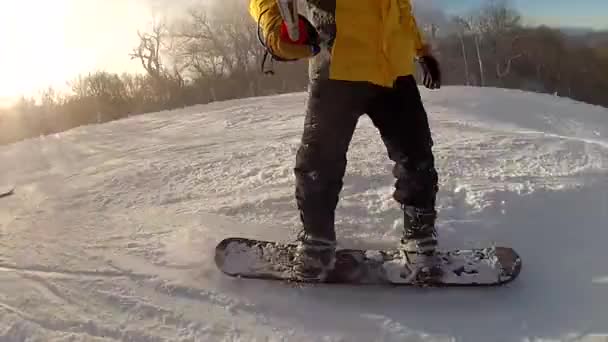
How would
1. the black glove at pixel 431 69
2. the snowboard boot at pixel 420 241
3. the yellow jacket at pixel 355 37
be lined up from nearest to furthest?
the yellow jacket at pixel 355 37 < the snowboard boot at pixel 420 241 < the black glove at pixel 431 69

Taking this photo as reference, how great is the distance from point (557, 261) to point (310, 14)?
4.22ft

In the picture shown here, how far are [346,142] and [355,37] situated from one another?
36 cm

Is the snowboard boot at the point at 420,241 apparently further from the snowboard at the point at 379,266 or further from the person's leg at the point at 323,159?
the person's leg at the point at 323,159

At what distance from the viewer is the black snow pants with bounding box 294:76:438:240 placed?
6.33 feet

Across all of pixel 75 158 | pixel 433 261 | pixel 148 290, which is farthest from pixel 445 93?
pixel 148 290

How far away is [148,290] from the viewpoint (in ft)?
6.42

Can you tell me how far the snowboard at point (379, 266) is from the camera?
6.33 feet

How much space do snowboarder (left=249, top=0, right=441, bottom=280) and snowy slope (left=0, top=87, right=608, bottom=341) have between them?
0.22m

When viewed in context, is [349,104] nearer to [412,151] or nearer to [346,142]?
[346,142]

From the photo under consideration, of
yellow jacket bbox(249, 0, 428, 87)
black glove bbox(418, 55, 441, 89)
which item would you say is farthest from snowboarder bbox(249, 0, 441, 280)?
black glove bbox(418, 55, 441, 89)

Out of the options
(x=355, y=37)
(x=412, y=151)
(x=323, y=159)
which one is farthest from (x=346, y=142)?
(x=355, y=37)

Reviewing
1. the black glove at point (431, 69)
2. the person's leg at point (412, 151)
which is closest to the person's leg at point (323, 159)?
the person's leg at point (412, 151)

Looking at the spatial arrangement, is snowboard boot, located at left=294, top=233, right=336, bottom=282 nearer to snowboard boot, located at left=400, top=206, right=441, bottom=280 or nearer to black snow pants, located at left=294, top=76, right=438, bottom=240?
Result: black snow pants, located at left=294, top=76, right=438, bottom=240

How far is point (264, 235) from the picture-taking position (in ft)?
7.71
